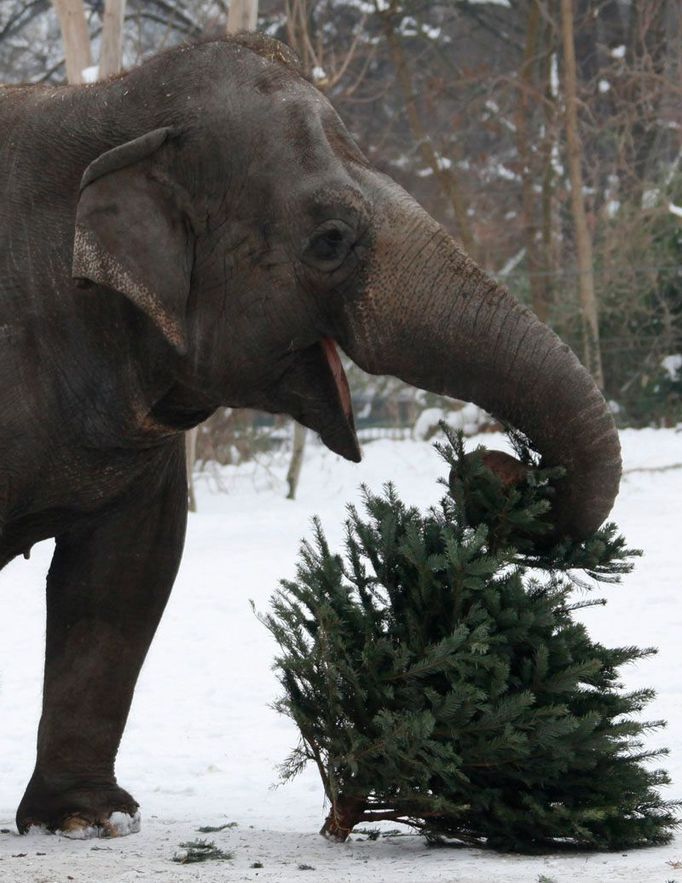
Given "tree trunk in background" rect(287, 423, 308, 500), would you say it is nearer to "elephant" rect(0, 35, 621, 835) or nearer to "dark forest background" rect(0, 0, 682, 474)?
"dark forest background" rect(0, 0, 682, 474)

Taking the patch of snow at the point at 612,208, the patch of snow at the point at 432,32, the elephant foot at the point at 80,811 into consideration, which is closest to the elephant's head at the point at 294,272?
the elephant foot at the point at 80,811

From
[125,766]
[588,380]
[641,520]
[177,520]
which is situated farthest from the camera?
[641,520]

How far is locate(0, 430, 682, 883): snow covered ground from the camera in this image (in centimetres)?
424

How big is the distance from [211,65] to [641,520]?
1038 centimetres

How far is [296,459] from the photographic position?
17.5 m

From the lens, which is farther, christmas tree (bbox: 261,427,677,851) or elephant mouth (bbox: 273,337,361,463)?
elephant mouth (bbox: 273,337,361,463)

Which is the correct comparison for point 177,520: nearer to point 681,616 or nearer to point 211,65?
point 211,65

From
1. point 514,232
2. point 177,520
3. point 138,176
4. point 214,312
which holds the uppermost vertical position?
point 514,232

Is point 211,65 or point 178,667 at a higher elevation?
point 211,65

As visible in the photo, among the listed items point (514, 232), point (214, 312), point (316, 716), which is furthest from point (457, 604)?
point (514, 232)

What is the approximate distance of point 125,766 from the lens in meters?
6.92

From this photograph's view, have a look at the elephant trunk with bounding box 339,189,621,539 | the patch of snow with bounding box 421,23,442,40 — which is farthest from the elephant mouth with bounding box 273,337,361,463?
the patch of snow with bounding box 421,23,442,40

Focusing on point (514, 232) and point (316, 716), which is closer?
point (316, 716)

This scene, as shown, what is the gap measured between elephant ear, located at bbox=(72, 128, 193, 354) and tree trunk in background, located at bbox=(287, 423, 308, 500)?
12.5 m
